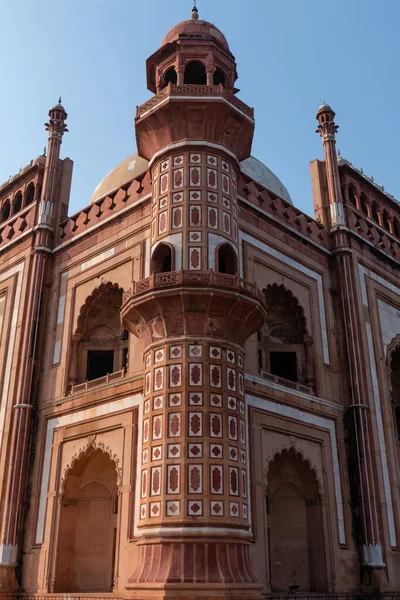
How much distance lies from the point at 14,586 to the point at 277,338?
765 cm

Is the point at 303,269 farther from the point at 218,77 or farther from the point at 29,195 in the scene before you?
the point at 29,195

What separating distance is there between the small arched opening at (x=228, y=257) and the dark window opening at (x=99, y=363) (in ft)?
12.8

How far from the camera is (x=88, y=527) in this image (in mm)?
13633

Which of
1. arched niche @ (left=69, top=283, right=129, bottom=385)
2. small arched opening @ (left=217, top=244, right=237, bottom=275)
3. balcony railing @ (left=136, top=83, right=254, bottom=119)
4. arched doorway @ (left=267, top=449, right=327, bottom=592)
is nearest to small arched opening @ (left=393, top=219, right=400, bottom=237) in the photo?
balcony railing @ (left=136, top=83, right=254, bottom=119)

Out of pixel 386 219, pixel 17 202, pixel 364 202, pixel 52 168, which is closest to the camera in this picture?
pixel 52 168

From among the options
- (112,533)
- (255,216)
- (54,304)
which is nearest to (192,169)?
(255,216)

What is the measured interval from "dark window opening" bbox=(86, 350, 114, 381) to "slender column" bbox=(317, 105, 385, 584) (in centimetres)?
559

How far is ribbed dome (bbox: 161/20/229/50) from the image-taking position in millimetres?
14812

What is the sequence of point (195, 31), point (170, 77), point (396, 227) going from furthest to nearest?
point (396, 227), point (170, 77), point (195, 31)

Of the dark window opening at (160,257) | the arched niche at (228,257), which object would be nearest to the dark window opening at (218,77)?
the arched niche at (228,257)

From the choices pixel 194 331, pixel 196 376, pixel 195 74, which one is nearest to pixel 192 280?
pixel 194 331

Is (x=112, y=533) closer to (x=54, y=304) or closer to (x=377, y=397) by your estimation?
(x=54, y=304)

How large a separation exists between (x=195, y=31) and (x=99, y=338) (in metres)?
7.29

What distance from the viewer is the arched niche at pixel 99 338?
15.0 meters
